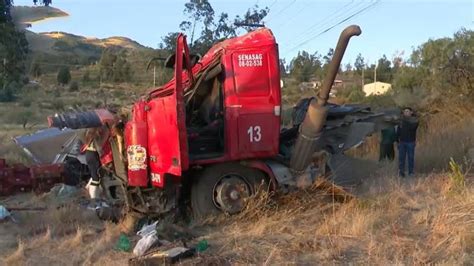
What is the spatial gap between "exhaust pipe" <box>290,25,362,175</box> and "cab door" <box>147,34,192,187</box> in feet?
5.42

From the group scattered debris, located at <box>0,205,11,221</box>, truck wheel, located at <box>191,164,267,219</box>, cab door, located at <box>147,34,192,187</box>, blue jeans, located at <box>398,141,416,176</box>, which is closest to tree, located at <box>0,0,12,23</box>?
scattered debris, located at <box>0,205,11,221</box>

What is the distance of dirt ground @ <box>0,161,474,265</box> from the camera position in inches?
262

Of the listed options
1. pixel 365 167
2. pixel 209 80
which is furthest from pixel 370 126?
pixel 209 80

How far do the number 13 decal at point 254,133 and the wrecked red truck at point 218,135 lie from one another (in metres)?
0.01

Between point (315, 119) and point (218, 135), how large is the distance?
1.37m

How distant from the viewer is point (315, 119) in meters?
8.49

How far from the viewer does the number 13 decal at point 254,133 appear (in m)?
8.55

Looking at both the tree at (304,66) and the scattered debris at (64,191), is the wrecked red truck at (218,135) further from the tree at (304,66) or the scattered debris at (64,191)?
the tree at (304,66)

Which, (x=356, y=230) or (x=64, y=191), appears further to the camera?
(x=64, y=191)

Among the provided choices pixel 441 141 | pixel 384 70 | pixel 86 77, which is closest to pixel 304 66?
pixel 384 70

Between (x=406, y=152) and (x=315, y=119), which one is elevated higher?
(x=315, y=119)

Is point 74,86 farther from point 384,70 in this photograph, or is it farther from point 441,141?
point 441,141

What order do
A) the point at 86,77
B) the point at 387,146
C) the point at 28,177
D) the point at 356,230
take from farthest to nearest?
Answer: 1. the point at 86,77
2. the point at 387,146
3. the point at 28,177
4. the point at 356,230

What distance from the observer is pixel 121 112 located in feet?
30.0
